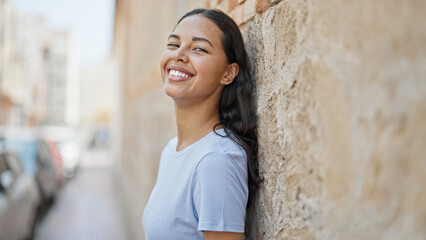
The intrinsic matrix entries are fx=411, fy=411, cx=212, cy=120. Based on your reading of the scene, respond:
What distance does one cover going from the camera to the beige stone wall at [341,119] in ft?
2.26

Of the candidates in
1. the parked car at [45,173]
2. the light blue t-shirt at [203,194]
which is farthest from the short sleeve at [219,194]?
the parked car at [45,173]

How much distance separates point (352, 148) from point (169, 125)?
267 centimetres

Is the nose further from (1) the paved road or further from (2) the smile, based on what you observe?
(1) the paved road

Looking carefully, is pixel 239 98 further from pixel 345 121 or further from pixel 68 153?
pixel 68 153

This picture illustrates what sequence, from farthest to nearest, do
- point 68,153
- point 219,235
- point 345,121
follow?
point 68,153 → point 219,235 → point 345,121

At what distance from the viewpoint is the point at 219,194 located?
4.06ft

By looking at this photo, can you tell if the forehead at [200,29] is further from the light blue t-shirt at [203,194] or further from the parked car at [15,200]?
the parked car at [15,200]

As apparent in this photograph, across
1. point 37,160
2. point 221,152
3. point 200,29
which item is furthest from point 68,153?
point 221,152

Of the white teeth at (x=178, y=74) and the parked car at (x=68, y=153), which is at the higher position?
the white teeth at (x=178, y=74)

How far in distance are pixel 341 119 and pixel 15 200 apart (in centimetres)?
503

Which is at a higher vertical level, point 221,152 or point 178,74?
point 178,74

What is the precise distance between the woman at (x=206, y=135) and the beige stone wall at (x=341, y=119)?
83 mm

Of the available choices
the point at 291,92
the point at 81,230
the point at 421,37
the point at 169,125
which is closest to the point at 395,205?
the point at 421,37

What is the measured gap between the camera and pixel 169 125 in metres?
3.44
